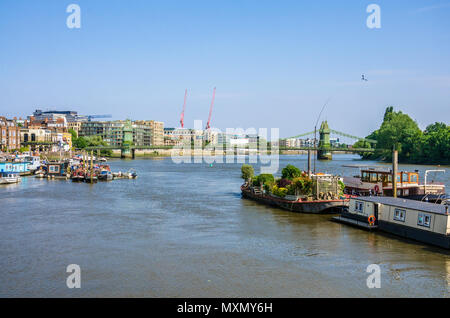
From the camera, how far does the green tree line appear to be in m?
105

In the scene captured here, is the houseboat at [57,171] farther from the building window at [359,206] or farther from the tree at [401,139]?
the tree at [401,139]

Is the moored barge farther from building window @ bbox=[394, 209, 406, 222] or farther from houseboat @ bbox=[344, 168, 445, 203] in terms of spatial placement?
building window @ bbox=[394, 209, 406, 222]

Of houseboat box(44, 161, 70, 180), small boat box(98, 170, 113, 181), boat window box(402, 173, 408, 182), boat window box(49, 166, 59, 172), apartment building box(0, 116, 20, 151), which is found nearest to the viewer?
boat window box(402, 173, 408, 182)

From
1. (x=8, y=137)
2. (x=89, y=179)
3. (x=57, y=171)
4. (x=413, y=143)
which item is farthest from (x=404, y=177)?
(x=8, y=137)

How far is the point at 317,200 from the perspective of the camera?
104 feet

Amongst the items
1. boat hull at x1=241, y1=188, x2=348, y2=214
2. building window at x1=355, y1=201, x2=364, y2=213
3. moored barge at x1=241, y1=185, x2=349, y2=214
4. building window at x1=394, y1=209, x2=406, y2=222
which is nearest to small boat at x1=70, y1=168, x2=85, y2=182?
moored barge at x1=241, y1=185, x2=349, y2=214

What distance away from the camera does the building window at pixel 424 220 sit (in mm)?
22066

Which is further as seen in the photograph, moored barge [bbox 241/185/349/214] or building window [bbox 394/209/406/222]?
moored barge [bbox 241/185/349/214]

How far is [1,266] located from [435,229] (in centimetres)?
1922

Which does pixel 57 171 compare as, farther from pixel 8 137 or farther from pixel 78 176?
pixel 8 137

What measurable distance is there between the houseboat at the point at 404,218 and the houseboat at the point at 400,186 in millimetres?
4478

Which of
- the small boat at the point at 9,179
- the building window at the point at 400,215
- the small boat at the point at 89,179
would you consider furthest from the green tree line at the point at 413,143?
the building window at the point at 400,215

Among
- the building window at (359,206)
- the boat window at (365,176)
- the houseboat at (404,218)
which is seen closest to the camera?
the houseboat at (404,218)

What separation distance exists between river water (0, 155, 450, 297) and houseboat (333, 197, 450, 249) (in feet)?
1.92
